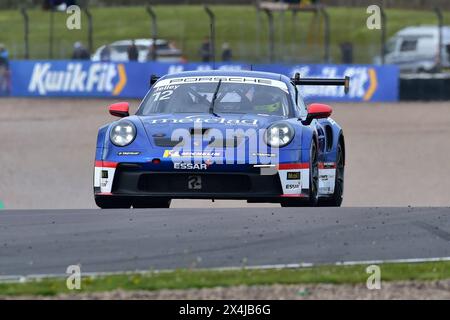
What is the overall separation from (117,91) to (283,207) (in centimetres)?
2147

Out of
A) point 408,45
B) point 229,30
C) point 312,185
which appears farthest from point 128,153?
point 229,30

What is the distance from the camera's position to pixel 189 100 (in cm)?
1126

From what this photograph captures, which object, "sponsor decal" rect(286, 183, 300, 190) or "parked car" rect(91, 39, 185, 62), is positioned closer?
"sponsor decal" rect(286, 183, 300, 190)

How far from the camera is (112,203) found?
34.7ft

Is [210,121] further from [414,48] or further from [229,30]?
[229,30]

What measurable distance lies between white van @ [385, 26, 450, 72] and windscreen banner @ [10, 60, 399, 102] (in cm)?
643

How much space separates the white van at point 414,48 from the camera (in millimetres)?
38219

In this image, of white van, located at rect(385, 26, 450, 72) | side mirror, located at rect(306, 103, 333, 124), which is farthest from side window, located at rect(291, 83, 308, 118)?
white van, located at rect(385, 26, 450, 72)

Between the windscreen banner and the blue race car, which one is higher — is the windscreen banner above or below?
below

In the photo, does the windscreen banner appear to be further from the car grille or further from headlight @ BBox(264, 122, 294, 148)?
the car grille

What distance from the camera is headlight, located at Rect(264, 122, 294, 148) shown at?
10.3 m

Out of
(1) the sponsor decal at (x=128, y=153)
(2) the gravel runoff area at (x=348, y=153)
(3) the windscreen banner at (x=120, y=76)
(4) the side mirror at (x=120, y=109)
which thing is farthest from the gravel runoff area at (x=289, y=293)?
(3) the windscreen banner at (x=120, y=76)

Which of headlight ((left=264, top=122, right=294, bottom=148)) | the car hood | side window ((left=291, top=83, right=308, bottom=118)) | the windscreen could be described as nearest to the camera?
headlight ((left=264, top=122, right=294, bottom=148))

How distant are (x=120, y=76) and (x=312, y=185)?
844 inches
